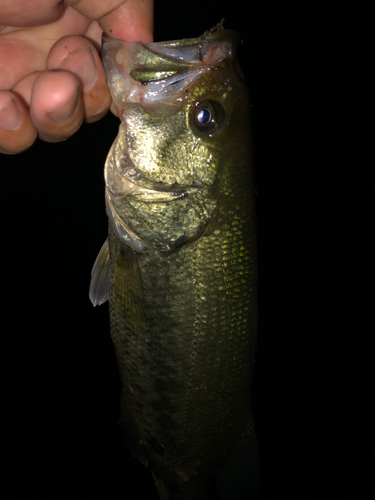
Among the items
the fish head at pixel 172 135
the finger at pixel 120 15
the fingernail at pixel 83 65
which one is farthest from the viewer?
the fingernail at pixel 83 65

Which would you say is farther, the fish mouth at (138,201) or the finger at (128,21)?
the finger at (128,21)

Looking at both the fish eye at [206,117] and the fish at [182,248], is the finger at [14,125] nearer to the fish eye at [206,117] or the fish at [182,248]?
the fish at [182,248]

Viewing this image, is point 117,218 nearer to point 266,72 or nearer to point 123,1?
point 123,1

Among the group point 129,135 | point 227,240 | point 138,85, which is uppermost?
point 138,85

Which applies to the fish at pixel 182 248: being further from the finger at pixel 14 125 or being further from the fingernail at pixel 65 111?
the finger at pixel 14 125

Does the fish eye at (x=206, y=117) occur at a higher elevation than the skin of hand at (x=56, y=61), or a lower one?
lower

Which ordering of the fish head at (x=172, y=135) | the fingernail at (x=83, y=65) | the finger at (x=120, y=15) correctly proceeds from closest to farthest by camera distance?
the fish head at (x=172, y=135)
the finger at (x=120, y=15)
the fingernail at (x=83, y=65)

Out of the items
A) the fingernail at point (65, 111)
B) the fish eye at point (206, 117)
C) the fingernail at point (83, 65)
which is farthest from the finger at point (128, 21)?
the fish eye at point (206, 117)

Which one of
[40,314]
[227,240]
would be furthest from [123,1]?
[40,314]

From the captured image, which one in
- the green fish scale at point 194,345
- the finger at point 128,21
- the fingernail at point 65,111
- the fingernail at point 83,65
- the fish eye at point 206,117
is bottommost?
the green fish scale at point 194,345
